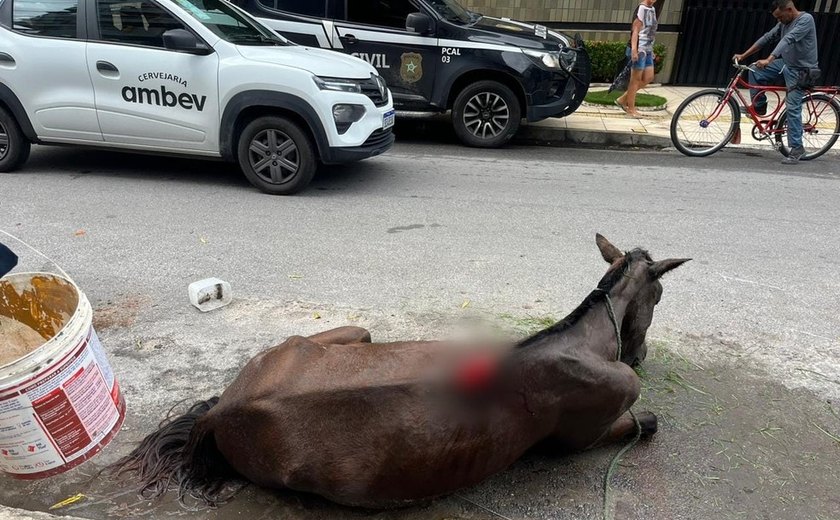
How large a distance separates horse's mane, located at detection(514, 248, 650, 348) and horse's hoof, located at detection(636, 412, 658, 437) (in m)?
0.69

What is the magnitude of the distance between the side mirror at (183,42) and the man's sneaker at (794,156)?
7380 millimetres

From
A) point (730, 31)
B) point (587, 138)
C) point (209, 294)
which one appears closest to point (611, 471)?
point (209, 294)

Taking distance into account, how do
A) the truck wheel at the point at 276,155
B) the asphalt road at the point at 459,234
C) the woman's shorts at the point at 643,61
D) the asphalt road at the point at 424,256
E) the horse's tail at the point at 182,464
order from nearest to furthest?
the horse's tail at the point at 182,464 → the asphalt road at the point at 424,256 → the asphalt road at the point at 459,234 → the truck wheel at the point at 276,155 → the woman's shorts at the point at 643,61

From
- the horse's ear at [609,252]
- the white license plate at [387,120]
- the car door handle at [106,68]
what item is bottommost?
the horse's ear at [609,252]

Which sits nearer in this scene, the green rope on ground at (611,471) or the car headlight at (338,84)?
the green rope on ground at (611,471)

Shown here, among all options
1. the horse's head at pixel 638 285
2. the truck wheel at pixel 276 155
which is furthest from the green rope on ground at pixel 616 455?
the truck wheel at pixel 276 155

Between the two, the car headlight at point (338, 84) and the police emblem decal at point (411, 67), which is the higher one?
the police emblem decal at point (411, 67)

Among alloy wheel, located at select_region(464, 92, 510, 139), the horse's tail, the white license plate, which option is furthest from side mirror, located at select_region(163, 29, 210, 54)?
the horse's tail

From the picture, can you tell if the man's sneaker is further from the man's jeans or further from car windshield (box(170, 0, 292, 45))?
car windshield (box(170, 0, 292, 45))

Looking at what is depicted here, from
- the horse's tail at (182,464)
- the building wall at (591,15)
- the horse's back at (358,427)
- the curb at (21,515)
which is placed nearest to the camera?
the horse's back at (358,427)

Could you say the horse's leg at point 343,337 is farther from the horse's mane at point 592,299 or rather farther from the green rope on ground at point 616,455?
the green rope on ground at point 616,455

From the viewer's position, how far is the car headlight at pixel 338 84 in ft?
19.6

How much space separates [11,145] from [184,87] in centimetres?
221

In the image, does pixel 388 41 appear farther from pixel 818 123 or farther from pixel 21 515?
pixel 21 515
